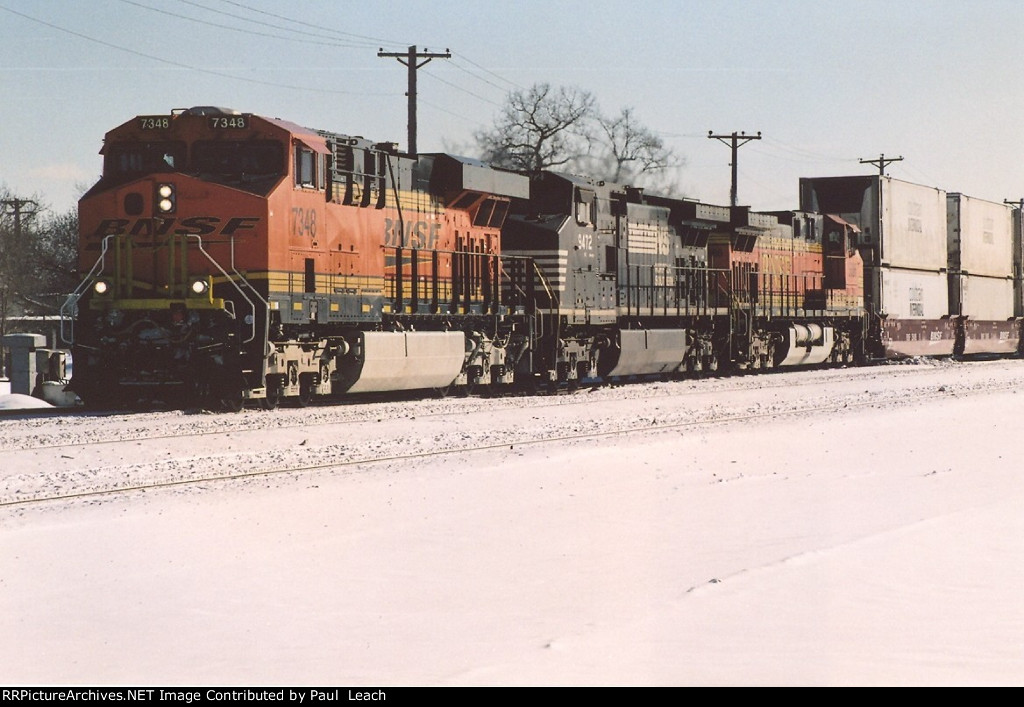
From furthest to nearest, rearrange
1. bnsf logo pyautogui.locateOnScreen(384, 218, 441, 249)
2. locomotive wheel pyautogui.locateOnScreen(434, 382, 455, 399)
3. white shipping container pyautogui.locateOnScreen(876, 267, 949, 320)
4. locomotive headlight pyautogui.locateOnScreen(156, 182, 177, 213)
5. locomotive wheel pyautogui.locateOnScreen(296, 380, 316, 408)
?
white shipping container pyautogui.locateOnScreen(876, 267, 949, 320)
locomotive wheel pyautogui.locateOnScreen(434, 382, 455, 399)
bnsf logo pyautogui.locateOnScreen(384, 218, 441, 249)
locomotive wheel pyautogui.locateOnScreen(296, 380, 316, 408)
locomotive headlight pyautogui.locateOnScreen(156, 182, 177, 213)

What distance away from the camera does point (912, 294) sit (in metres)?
35.9

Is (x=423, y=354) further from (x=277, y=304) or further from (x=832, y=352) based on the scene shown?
(x=832, y=352)

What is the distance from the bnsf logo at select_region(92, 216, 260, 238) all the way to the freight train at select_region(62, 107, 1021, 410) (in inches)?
1.0

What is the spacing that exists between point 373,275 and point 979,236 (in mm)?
27722

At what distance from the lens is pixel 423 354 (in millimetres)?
18406

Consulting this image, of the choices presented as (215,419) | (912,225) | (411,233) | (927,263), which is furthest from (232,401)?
(927,263)

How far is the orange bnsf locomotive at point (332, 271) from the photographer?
1586 cm

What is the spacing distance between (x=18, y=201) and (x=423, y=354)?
4564cm

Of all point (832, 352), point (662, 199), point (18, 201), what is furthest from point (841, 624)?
point (18, 201)

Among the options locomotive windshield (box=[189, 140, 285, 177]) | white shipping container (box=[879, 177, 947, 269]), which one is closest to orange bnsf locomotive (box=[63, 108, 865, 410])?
locomotive windshield (box=[189, 140, 285, 177])

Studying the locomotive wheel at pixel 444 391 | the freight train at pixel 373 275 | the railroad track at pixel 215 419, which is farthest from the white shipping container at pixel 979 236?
the locomotive wheel at pixel 444 391

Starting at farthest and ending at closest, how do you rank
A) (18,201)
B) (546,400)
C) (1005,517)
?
1. (18,201)
2. (546,400)
3. (1005,517)

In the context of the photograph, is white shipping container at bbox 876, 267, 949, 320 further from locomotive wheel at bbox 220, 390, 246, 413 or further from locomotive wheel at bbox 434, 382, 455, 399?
locomotive wheel at bbox 220, 390, 246, 413

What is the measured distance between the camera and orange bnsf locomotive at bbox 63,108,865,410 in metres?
15.9
